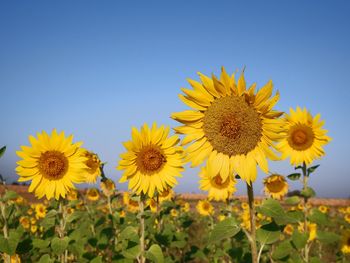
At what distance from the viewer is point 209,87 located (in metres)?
2.86

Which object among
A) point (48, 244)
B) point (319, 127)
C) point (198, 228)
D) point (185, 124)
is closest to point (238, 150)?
point (185, 124)

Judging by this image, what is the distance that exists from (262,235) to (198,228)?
11.3 m

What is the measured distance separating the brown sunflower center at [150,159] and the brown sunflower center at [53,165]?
42.0 inches

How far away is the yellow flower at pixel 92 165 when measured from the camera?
5871mm

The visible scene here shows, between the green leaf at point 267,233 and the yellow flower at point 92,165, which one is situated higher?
the yellow flower at point 92,165

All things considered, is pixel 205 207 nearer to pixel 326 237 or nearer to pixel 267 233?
pixel 326 237

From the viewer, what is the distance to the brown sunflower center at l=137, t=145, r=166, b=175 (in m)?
4.55

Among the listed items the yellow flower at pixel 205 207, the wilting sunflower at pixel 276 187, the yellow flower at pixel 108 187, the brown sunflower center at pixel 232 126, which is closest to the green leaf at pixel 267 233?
the brown sunflower center at pixel 232 126

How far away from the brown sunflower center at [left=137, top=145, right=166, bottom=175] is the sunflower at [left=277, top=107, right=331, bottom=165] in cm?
227

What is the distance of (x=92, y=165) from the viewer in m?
6.02

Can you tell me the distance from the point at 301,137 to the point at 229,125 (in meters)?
3.49

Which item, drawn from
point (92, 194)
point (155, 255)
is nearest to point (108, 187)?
point (155, 255)

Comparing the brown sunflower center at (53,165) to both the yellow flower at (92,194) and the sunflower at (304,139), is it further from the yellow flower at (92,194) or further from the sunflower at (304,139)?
the yellow flower at (92,194)

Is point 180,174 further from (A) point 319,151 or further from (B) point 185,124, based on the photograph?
(A) point 319,151
